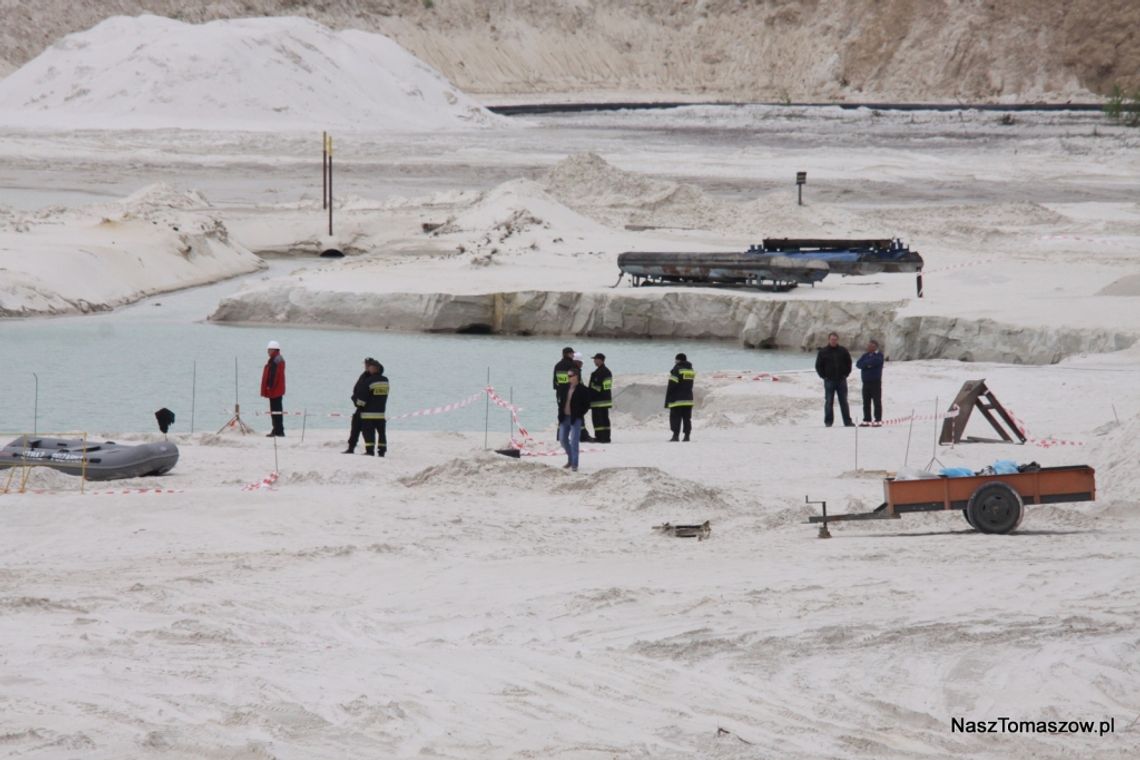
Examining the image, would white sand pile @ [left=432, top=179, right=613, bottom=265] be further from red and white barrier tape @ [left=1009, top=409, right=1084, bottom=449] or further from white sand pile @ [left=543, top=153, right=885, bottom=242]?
red and white barrier tape @ [left=1009, top=409, right=1084, bottom=449]

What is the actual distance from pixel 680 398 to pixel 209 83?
2227 inches

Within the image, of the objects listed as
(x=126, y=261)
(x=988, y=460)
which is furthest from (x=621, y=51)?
(x=988, y=460)

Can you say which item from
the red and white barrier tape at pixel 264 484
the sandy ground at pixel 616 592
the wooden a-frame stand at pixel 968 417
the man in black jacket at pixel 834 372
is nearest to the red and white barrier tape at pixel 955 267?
the sandy ground at pixel 616 592

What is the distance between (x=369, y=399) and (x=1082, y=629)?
301 inches

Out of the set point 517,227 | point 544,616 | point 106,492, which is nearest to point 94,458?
point 106,492

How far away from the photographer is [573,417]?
1402 cm

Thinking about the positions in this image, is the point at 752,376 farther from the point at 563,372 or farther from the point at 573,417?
the point at 573,417

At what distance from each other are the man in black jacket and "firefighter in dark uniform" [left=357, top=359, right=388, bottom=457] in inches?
181

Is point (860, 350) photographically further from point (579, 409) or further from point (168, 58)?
point (168, 58)

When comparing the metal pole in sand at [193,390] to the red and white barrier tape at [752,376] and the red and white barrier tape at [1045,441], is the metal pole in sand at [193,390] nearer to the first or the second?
the red and white barrier tape at [752,376]

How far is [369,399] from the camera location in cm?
1472

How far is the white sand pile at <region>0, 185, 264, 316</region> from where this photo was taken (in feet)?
98.0

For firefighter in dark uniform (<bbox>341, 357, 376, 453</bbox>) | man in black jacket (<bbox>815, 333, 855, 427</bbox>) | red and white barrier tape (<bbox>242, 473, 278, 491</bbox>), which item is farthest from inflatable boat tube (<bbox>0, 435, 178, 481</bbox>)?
man in black jacket (<bbox>815, 333, 855, 427</bbox>)

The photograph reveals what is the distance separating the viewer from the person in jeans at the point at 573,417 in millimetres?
13852
